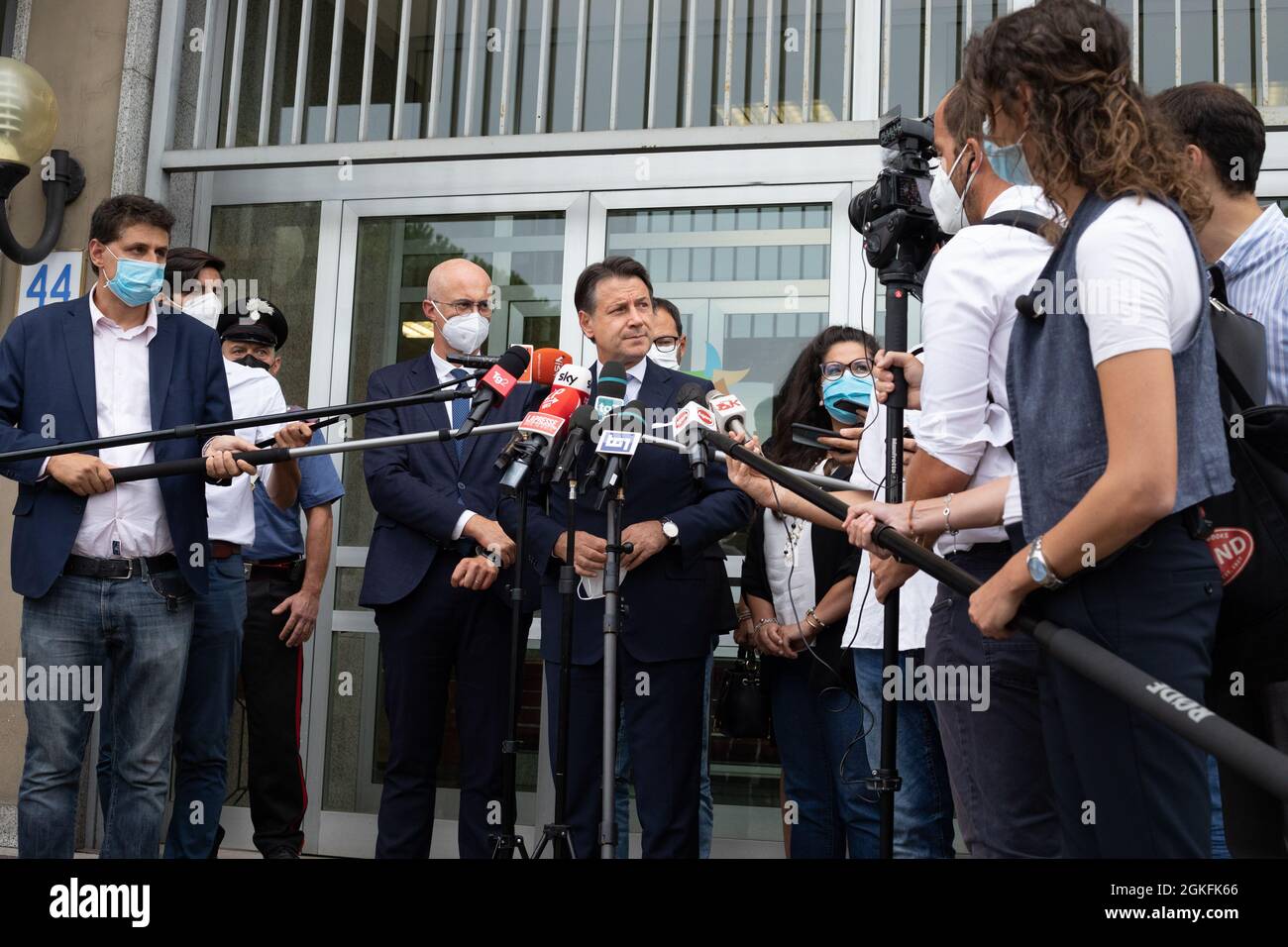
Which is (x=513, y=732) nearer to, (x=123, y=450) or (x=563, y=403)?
(x=563, y=403)

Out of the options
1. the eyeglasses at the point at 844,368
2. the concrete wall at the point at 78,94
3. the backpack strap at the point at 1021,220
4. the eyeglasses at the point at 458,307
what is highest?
the concrete wall at the point at 78,94

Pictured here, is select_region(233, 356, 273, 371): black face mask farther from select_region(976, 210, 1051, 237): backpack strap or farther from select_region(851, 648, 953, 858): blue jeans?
select_region(976, 210, 1051, 237): backpack strap

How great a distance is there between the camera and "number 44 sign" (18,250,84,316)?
5.68 meters

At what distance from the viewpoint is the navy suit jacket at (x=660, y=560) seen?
384cm

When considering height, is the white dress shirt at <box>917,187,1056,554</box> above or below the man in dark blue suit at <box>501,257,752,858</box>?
above

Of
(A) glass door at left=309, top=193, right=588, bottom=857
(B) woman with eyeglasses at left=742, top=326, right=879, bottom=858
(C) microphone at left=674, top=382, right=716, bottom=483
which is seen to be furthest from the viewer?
(A) glass door at left=309, top=193, right=588, bottom=857

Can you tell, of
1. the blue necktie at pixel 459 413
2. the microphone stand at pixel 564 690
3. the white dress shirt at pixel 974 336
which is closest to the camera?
the white dress shirt at pixel 974 336

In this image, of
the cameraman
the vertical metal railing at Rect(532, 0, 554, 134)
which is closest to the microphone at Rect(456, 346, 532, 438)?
the cameraman

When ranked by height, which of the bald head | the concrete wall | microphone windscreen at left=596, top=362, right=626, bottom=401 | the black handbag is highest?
the concrete wall

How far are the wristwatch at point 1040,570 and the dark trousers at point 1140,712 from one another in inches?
1.4

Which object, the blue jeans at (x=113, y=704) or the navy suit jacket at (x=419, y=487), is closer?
the blue jeans at (x=113, y=704)

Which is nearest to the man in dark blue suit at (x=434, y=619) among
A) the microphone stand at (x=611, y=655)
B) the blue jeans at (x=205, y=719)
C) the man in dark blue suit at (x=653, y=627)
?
the man in dark blue suit at (x=653, y=627)

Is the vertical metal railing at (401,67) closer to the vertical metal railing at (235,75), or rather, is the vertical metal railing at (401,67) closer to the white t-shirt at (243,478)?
the vertical metal railing at (235,75)

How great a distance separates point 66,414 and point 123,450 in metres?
0.19
